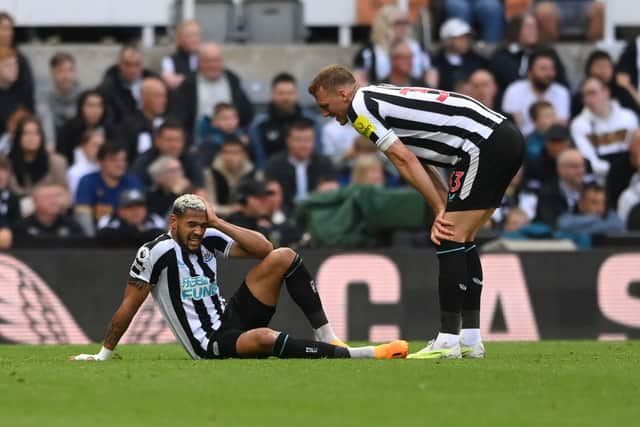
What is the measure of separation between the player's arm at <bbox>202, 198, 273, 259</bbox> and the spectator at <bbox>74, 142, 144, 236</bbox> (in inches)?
274

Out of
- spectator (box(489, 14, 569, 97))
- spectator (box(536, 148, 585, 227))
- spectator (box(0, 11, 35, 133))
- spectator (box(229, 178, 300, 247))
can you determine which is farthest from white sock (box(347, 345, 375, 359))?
spectator (box(489, 14, 569, 97))

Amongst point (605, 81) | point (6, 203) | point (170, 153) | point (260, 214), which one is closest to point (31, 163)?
point (6, 203)

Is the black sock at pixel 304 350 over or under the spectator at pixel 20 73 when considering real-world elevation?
under

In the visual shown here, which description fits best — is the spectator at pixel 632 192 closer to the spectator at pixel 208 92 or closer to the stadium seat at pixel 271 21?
the spectator at pixel 208 92

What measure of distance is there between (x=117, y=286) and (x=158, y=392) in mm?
7853

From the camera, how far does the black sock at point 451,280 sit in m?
10.6

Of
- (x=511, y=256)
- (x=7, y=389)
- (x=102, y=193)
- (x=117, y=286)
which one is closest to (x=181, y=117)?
(x=102, y=193)

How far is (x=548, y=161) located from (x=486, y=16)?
3591mm

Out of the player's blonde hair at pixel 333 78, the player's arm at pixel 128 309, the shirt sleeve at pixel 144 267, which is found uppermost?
the player's blonde hair at pixel 333 78

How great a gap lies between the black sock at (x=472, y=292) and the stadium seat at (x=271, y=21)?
11322 millimetres

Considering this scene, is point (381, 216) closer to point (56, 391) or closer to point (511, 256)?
point (511, 256)

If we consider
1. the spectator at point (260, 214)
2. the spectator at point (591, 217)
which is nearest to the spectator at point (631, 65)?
the spectator at point (591, 217)

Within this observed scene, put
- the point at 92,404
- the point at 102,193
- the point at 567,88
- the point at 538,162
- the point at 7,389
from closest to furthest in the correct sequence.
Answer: the point at 92,404, the point at 7,389, the point at 102,193, the point at 538,162, the point at 567,88

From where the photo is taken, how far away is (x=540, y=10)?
21250 mm
